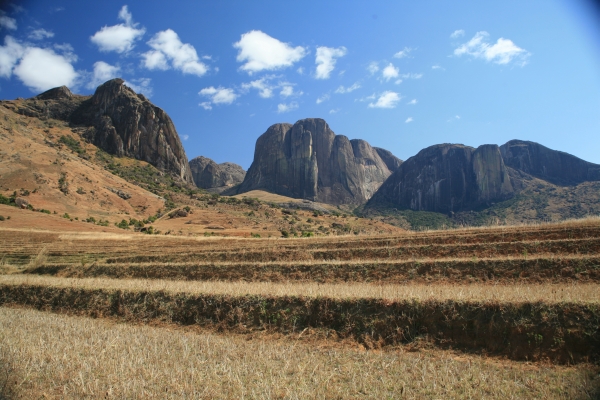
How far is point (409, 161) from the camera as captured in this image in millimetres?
177500

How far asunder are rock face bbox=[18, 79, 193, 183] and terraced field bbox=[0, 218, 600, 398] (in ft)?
301

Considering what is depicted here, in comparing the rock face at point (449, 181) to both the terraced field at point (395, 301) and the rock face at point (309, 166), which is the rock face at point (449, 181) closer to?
the rock face at point (309, 166)

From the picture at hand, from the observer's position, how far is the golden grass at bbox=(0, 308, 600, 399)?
6.25 m

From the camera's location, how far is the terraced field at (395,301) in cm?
840

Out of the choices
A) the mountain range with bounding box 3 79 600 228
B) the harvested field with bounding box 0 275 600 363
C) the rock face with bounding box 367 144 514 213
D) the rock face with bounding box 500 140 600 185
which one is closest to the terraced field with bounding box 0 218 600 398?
the harvested field with bounding box 0 275 600 363

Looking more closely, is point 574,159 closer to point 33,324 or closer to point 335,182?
point 335,182

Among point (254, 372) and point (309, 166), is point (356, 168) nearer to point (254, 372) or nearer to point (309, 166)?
point (309, 166)

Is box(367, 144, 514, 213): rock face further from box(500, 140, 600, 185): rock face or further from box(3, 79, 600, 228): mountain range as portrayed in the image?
box(500, 140, 600, 185): rock face

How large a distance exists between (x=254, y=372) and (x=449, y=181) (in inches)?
6452

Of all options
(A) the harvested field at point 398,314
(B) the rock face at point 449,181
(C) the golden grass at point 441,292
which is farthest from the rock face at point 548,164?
(A) the harvested field at point 398,314

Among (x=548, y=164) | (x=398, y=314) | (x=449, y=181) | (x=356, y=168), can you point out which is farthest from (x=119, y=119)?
(x=548, y=164)

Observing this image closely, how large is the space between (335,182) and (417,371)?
178 meters

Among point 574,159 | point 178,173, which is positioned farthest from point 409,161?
point 178,173

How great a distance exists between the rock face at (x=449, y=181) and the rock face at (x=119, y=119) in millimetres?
93648
